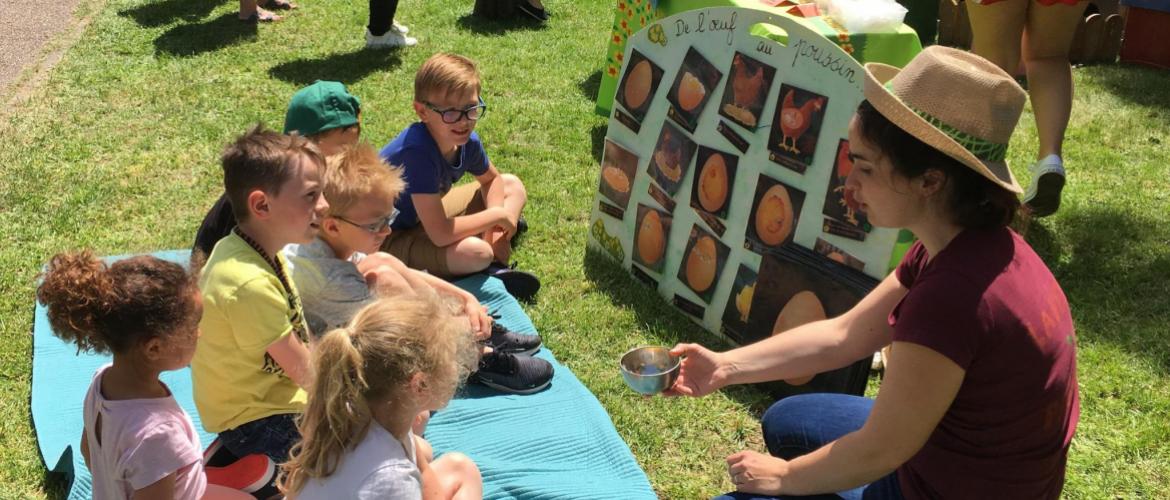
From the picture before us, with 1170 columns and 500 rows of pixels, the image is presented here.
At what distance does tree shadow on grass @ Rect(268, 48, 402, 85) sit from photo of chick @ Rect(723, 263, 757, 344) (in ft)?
13.3

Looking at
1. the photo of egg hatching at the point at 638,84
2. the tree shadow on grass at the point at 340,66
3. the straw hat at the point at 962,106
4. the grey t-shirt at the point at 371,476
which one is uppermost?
the straw hat at the point at 962,106

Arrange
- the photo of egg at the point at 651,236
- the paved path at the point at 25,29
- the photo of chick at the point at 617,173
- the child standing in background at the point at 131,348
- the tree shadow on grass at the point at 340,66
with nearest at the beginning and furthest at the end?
the child standing in background at the point at 131,348 → the photo of egg at the point at 651,236 → the photo of chick at the point at 617,173 → the tree shadow on grass at the point at 340,66 → the paved path at the point at 25,29

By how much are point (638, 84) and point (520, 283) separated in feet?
A: 3.33

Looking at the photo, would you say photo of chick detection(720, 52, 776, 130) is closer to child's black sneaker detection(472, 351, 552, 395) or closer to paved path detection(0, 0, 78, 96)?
child's black sneaker detection(472, 351, 552, 395)

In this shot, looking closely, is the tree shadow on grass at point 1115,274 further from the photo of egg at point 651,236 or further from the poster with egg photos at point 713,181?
the photo of egg at point 651,236

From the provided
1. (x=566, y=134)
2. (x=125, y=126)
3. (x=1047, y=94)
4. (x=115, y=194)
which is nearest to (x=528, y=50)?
(x=566, y=134)

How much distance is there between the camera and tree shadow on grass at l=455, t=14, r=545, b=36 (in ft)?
27.1

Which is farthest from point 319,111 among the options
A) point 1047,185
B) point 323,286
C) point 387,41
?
point 387,41

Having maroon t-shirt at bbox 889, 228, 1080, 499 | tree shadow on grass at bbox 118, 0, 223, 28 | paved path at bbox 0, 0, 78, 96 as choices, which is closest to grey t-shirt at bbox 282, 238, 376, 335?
maroon t-shirt at bbox 889, 228, 1080, 499

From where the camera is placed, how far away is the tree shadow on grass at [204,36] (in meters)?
7.78

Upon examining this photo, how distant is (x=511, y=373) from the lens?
375 centimetres

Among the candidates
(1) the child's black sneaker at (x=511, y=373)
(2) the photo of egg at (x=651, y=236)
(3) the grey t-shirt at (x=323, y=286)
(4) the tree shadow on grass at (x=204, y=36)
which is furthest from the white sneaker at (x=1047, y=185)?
(4) the tree shadow on grass at (x=204, y=36)

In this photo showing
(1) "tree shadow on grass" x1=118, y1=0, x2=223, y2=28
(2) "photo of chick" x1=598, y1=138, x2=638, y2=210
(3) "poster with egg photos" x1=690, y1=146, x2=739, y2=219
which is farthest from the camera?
(1) "tree shadow on grass" x1=118, y1=0, x2=223, y2=28

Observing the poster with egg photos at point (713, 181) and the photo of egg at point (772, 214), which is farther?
the poster with egg photos at point (713, 181)
